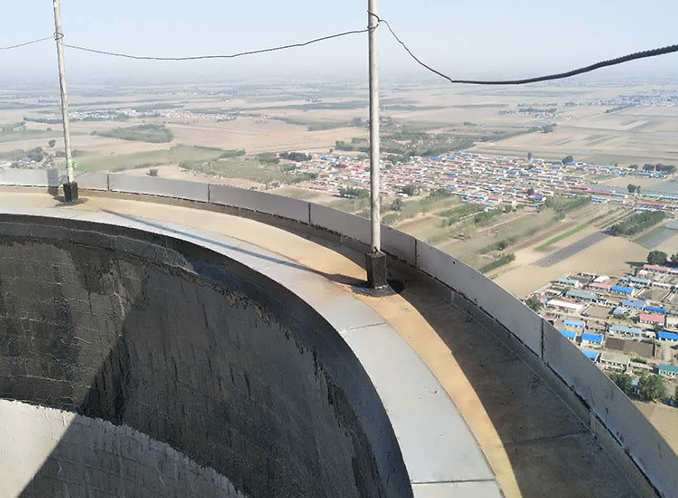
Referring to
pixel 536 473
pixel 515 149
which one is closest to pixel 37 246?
pixel 536 473

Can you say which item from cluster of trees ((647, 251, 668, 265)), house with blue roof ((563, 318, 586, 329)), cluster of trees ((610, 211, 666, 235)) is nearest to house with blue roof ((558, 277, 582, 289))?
cluster of trees ((647, 251, 668, 265))

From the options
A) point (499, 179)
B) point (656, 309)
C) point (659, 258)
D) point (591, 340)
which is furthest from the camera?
point (499, 179)

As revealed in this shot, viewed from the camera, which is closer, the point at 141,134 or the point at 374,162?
the point at 374,162

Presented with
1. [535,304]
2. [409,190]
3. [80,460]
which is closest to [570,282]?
[535,304]

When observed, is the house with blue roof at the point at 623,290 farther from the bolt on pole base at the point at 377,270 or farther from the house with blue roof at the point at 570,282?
the bolt on pole base at the point at 377,270

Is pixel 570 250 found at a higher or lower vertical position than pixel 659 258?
lower

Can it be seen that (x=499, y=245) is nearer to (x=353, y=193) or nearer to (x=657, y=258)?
(x=657, y=258)

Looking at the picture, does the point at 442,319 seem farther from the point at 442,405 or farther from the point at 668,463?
the point at 668,463

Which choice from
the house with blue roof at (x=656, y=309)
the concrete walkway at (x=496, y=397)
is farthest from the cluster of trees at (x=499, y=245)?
the house with blue roof at (x=656, y=309)
